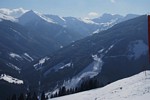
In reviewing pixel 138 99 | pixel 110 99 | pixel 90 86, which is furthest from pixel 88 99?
pixel 90 86

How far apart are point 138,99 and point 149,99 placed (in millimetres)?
2696

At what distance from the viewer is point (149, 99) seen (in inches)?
1873

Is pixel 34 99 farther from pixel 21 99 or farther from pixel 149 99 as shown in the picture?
pixel 149 99

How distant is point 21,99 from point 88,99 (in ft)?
254

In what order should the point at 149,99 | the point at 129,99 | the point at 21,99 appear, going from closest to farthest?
the point at 149,99 < the point at 129,99 < the point at 21,99

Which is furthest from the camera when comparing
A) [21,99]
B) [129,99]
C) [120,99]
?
[21,99]

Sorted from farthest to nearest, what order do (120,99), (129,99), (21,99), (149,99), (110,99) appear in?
1. (21,99)
2. (110,99)
3. (120,99)
4. (129,99)
5. (149,99)

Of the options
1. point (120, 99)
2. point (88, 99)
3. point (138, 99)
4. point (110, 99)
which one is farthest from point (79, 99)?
point (138, 99)

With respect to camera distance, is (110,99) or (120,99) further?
(110,99)

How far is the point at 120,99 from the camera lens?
56.7m

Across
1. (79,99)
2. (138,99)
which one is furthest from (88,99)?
(138,99)

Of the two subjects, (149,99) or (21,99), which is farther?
(21,99)

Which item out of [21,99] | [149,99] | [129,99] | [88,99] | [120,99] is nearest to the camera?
[149,99]

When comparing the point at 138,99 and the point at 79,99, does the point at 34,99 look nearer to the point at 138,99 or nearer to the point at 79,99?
the point at 79,99
